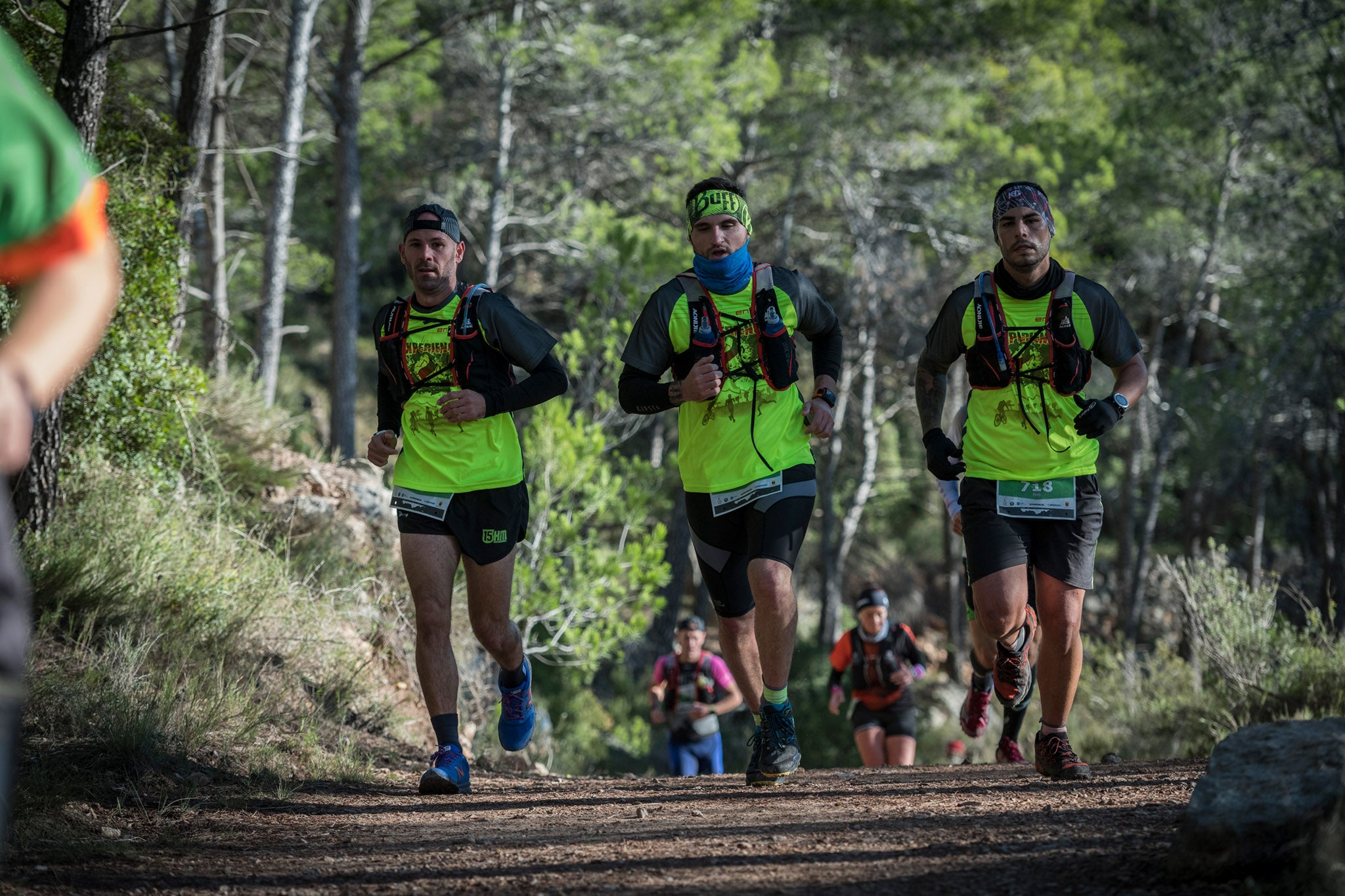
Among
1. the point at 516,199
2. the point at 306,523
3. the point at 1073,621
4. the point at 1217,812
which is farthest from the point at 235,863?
the point at 516,199

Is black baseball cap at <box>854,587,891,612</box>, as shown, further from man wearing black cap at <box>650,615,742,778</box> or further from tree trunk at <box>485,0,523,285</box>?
tree trunk at <box>485,0,523,285</box>

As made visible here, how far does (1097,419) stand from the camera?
5.07 metres

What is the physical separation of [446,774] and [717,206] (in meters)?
2.83

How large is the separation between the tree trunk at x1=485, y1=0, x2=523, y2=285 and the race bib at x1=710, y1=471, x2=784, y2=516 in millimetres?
11826

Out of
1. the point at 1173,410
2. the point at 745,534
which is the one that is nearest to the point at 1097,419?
the point at 745,534

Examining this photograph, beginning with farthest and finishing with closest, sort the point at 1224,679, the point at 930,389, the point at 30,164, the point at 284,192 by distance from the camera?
the point at 284,192
the point at 1224,679
the point at 930,389
the point at 30,164

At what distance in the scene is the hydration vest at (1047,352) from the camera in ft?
17.2

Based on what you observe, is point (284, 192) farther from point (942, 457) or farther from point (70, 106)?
point (942, 457)

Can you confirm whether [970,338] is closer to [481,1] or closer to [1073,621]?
[1073,621]

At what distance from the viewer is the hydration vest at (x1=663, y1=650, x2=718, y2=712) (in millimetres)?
10742

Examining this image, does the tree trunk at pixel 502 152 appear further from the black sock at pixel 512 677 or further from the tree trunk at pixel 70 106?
the black sock at pixel 512 677

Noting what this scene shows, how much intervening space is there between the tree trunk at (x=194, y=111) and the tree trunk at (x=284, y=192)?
4046 mm

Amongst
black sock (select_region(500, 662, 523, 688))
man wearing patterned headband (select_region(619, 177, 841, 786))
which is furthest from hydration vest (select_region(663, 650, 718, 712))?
man wearing patterned headband (select_region(619, 177, 841, 786))

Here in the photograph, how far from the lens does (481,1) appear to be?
1703 centimetres
